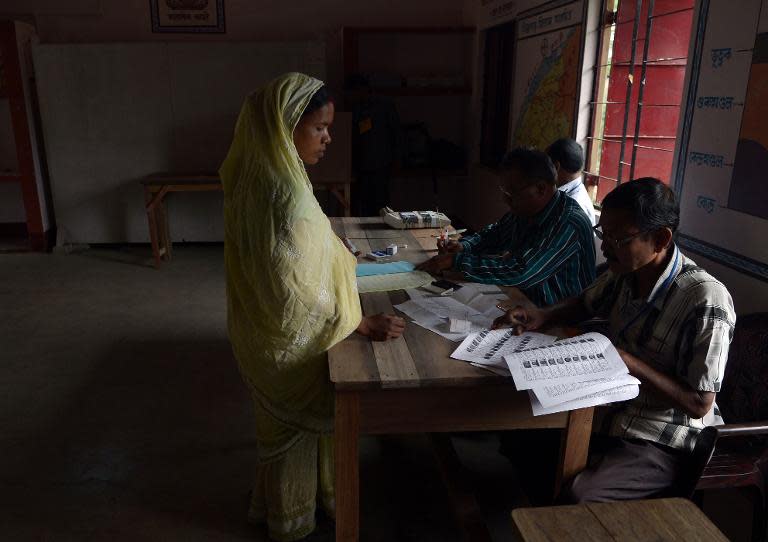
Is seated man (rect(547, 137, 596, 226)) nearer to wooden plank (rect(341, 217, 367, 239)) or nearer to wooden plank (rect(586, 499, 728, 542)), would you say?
wooden plank (rect(341, 217, 367, 239))

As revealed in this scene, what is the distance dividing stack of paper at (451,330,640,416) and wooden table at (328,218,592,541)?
5 centimetres

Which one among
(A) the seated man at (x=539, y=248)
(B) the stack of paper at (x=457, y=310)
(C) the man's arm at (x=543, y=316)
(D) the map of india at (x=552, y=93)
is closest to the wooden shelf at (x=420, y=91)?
(D) the map of india at (x=552, y=93)

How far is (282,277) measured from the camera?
58.7 inches

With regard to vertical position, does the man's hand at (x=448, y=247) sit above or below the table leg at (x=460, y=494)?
above

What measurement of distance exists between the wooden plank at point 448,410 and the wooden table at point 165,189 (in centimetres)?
396

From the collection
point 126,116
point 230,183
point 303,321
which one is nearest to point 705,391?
point 303,321

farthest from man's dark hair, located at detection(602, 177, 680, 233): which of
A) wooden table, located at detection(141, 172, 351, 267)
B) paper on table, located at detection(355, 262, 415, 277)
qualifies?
wooden table, located at detection(141, 172, 351, 267)

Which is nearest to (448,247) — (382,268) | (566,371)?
(382,268)

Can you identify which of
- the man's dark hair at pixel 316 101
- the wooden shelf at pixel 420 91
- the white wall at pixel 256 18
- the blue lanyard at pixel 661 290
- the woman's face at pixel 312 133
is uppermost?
the white wall at pixel 256 18

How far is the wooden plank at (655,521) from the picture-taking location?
115cm

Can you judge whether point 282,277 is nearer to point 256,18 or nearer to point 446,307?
point 446,307

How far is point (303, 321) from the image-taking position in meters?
1.54

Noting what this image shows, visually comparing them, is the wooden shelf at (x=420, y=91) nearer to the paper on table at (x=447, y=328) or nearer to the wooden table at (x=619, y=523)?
the paper on table at (x=447, y=328)

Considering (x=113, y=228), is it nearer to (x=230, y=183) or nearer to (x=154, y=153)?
(x=154, y=153)
